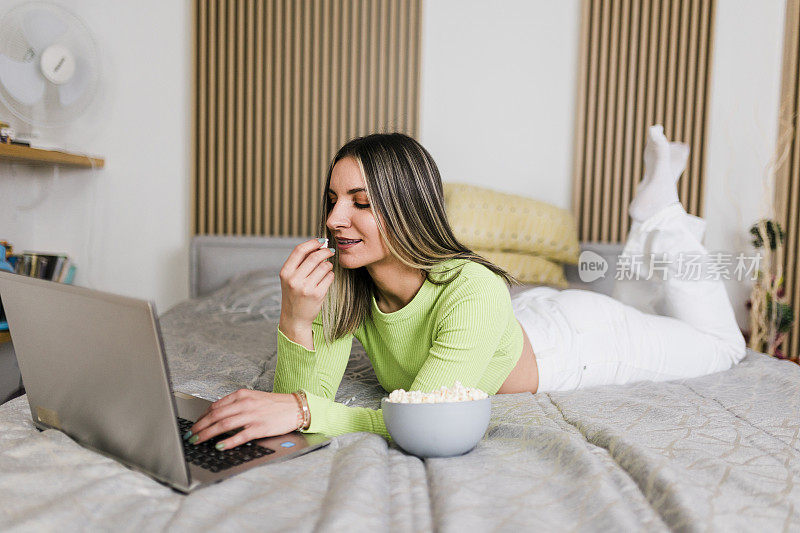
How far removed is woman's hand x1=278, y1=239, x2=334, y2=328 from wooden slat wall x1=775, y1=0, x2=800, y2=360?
3071 millimetres

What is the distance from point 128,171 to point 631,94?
9.11 ft

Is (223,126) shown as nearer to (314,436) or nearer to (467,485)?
(314,436)

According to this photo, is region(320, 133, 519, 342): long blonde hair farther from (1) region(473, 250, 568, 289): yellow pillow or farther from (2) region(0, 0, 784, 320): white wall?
(2) region(0, 0, 784, 320): white wall

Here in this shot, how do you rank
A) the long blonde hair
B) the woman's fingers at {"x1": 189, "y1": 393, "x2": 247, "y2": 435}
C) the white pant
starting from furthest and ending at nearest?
the white pant < the long blonde hair < the woman's fingers at {"x1": 189, "y1": 393, "x2": 247, "y2": 435}

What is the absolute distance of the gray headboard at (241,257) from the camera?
329 centimetres

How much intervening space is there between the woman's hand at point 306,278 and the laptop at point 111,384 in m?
0.28

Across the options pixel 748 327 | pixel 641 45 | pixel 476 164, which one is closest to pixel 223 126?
pixel 476 164

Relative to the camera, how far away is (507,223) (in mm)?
3023

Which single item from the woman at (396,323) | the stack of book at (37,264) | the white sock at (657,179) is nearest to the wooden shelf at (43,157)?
the stack of book at (37,264)

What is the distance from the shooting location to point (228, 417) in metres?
1.03

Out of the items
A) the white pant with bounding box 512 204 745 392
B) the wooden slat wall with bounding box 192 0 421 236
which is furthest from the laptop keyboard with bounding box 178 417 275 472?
the wooden slat wall with bounding box 192 0 421 236

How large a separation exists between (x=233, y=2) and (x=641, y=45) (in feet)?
7.23

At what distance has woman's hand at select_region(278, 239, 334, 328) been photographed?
3.99 feet

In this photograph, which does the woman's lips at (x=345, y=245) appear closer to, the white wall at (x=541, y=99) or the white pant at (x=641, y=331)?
the white pant at (x=641, y=331)
